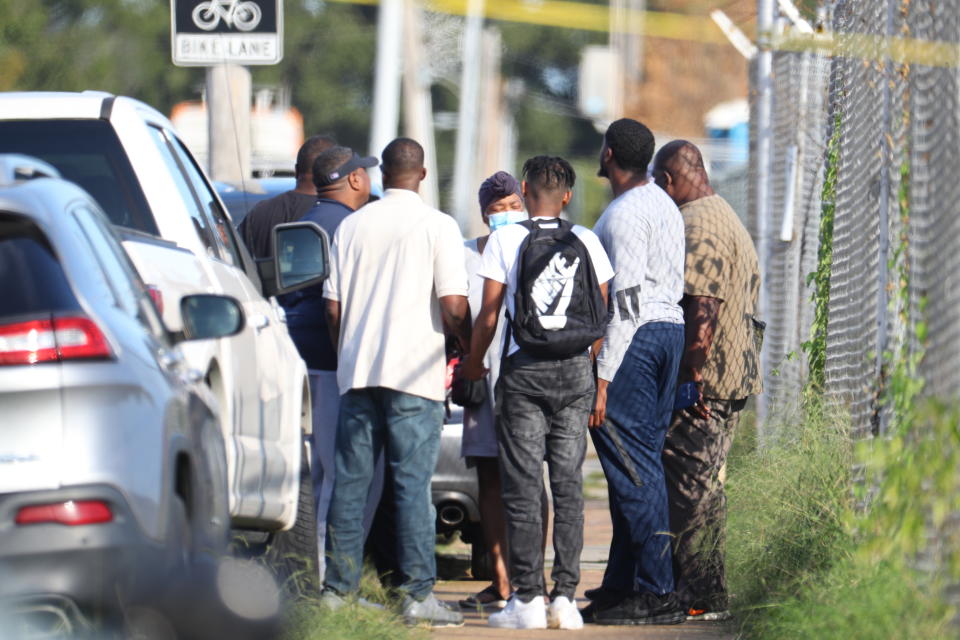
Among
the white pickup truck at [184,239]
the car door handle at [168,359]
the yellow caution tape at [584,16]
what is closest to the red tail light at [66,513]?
the car door handle at [168,359]

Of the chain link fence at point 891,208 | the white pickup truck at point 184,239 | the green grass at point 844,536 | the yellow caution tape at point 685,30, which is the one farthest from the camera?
the white pickup truck at point 184,239

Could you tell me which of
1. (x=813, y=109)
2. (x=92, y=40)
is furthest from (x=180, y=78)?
(x=813, y=109)

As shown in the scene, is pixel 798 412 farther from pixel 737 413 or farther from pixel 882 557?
pixel 882 557

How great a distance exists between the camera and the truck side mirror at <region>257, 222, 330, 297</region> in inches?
276

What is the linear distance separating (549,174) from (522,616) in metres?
1.77

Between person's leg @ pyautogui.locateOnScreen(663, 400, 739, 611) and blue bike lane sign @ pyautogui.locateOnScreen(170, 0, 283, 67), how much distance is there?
352cm

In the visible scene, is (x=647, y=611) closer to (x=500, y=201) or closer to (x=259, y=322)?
(x=500, y=201)

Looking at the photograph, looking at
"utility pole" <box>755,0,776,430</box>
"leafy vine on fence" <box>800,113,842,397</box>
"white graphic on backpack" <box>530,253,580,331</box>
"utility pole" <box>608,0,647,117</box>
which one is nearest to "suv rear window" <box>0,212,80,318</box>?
"white graphic on backpack" <box>530,253,580,331</box>

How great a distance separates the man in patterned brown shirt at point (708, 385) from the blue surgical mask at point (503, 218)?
0.76 meters

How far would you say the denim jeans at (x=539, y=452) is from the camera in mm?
7188

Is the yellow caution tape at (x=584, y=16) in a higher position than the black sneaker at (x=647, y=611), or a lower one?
higher

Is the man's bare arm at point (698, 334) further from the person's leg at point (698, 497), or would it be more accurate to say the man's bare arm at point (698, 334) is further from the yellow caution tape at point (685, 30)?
the yellow caution tape at point (685, 30)

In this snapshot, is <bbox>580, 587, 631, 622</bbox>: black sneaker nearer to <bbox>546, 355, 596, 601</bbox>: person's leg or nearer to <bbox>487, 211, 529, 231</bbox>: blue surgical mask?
<bbox>546, 355, 596, 601</bbox>: person's leg

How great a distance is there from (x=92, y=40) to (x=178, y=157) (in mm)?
41144
